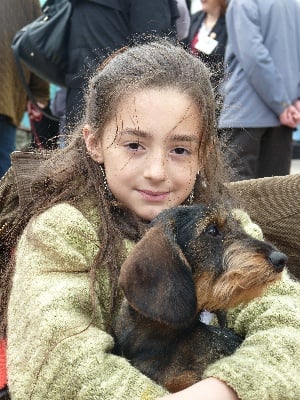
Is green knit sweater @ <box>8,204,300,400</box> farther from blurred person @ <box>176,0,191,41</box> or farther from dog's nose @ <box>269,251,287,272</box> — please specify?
blurred person @ <box>176,0,191,41</box>

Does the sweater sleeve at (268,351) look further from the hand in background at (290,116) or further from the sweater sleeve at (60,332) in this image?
the hand in background at (290,116)

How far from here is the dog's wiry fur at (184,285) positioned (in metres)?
2.06

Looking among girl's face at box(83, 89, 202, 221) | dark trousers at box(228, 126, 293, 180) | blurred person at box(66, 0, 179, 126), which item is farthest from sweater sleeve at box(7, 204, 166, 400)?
dark trousers at box(228, 126, 293, 180)

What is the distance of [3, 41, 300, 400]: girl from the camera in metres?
1.99

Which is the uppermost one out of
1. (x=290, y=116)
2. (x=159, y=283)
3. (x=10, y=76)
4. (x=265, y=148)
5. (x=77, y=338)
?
(x=159, y=283)

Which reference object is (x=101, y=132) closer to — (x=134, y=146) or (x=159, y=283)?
(x=134, y=146)

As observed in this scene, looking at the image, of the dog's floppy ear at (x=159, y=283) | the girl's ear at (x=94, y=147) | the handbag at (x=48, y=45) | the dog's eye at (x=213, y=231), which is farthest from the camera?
the handbag at (x=48, y=45)

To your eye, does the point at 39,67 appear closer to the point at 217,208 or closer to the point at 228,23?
the point at 228,23

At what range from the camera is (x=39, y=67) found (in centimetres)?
458

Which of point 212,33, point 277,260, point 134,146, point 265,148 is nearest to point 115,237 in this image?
point 134,146

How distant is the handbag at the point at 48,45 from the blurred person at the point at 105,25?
6cm

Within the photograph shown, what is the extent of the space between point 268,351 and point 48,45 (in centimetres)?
288

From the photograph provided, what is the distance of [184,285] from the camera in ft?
6.89

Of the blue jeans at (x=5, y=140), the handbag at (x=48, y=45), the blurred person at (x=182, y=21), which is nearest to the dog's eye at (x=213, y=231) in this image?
the handbag at (x=48, y=45)
